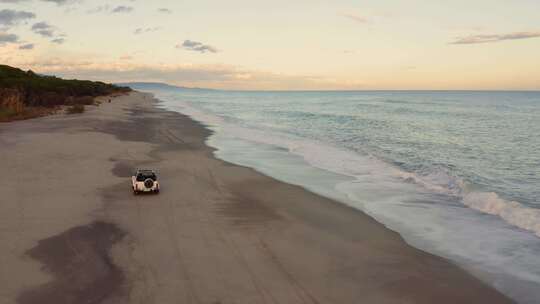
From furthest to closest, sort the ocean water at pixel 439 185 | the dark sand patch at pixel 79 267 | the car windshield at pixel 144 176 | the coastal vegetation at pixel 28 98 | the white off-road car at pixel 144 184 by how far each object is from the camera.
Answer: the coastal vegetation at pixel 28 98 < the car windshield at pixel 144 176 < the white off-road car at pixel 144 184 < the ocean water at pixel 439 185 < the dark sand patch at pixel 79 267

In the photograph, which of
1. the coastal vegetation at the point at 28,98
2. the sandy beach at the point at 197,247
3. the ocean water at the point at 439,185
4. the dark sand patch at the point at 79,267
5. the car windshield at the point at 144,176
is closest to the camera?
the dark sand patch at the point at 79,267

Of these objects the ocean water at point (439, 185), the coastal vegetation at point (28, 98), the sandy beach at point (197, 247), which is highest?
the coastal vegetation at point (28, 98)

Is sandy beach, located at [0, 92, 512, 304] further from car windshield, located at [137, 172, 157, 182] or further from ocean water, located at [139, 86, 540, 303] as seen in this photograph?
ocean water, located at [139, 86, 540, 303]

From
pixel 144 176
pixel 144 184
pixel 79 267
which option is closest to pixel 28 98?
pixel 144 176

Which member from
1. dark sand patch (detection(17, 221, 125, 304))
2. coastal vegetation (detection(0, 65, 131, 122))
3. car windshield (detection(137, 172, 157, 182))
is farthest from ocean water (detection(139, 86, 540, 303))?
coastal vegetation (detection(0, 65, 131, 122))

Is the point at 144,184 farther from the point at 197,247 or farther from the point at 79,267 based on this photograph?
the point at 79,267

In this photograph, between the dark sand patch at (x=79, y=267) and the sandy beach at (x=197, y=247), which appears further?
the sandy beach at (x=197, y=247)

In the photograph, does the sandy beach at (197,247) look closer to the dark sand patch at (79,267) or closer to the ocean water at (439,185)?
the dark sand patch at (79,267)

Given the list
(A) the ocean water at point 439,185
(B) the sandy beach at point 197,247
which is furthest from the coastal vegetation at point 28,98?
(B) the sandy beach at point 197,247
